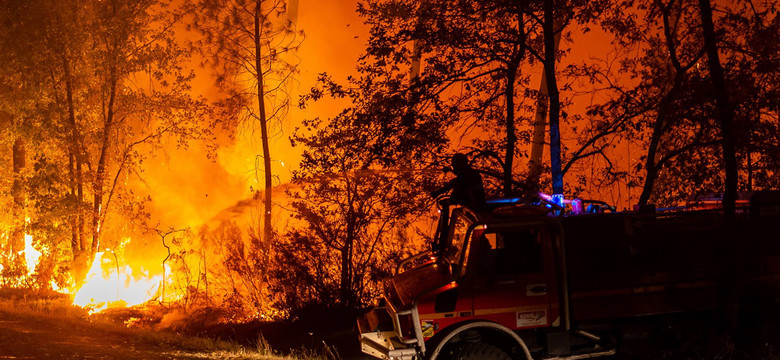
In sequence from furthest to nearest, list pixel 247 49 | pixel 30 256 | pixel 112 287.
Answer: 1. pixel 30 256
2. pixel 247 49
3. pixel 112 287

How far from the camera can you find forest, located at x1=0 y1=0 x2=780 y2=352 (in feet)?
38.6

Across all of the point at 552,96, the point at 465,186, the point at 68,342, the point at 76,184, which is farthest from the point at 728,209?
the point at 76,184

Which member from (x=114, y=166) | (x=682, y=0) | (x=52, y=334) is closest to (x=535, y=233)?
(x=682, y=0)

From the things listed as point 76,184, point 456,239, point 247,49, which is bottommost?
point 456,239

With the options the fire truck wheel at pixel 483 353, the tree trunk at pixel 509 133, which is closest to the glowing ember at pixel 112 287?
the tree trunk at pixel 509 133

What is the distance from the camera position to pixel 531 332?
7.29 meters

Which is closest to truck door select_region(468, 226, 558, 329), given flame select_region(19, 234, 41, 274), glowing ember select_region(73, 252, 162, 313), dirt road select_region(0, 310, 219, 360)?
dirt road select_region(0, 310, 219, 360)

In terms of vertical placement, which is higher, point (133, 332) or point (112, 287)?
point (112, 287)

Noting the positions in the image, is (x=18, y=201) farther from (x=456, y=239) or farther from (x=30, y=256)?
(x=456, y=239)

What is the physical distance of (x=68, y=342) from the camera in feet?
37.2

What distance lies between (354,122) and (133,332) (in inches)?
223

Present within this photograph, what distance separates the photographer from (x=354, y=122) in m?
12.0

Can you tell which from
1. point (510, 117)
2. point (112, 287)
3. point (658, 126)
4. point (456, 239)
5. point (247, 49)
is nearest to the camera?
point (456, 239)

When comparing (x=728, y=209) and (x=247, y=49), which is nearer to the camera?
(x=728, y=209)
